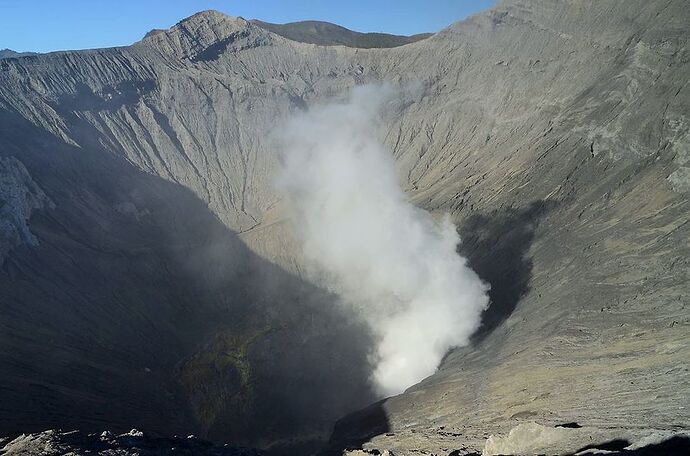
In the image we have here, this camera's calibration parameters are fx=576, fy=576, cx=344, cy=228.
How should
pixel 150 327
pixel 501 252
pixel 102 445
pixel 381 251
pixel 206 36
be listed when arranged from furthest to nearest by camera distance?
pixel 206 36, pixel 381 251, pixel 150 327, pixel 501 252, pixel 102 445

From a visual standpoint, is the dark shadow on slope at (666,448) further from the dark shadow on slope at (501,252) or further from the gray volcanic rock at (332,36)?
the gray volcanic rock at (332,36)

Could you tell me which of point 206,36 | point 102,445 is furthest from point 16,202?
point 206,36

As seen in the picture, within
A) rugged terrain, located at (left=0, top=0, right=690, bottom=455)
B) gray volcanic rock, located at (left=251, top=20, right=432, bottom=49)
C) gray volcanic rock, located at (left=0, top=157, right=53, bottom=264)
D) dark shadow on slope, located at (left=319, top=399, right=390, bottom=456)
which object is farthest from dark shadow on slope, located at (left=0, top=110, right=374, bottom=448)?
gray volcanic rock, located at (left=251, top=20, right=432, bottom=49)

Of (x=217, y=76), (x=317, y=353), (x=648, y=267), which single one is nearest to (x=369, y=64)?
(x=217, y=76)

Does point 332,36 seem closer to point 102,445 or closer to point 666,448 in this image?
point 102,445

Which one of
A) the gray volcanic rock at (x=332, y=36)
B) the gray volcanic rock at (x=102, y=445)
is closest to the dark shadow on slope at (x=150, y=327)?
the gray volcanic rock at (x=102, y=445)

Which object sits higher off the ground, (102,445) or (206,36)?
(206,36)

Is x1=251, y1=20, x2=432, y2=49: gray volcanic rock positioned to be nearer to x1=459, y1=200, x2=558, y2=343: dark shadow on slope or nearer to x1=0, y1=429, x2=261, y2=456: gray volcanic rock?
x1=459, y1=200, x2=558, y2=343: dark shadow on slope
